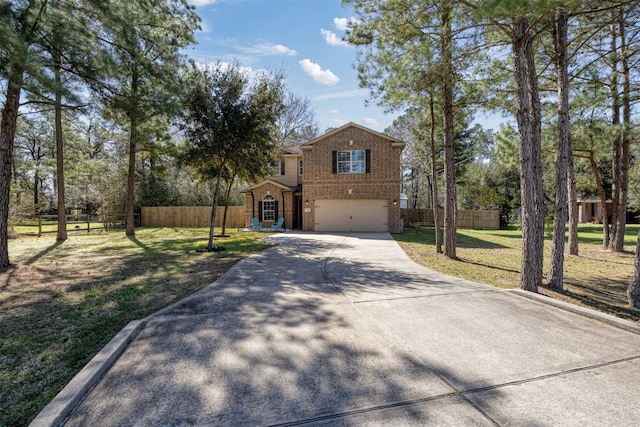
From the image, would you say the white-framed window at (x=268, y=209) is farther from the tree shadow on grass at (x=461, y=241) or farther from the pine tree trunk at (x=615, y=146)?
the pine tree trunk at (x=615, y=146)

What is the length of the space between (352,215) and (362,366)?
1480 centimetres

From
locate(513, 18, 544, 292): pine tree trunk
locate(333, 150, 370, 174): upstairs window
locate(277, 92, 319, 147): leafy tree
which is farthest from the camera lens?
locate(277, 92, 319, 147): leafy tree

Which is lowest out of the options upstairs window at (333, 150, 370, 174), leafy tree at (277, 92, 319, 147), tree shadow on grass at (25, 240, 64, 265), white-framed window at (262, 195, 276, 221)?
tree shadow on grass at (25, 240, 64, 265)

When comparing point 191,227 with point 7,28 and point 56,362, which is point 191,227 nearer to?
point 7,28

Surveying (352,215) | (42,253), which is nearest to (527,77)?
(352,215)

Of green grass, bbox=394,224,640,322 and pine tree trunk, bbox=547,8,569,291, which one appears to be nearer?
green grass, bbox=394,224,640,322

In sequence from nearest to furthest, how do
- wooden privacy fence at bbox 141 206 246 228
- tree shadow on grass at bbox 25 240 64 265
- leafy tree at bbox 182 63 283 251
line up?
tree shadow on grass at bbox 25 240 64 265 < leafy tree at bbox 182 63 283 251 < wooden privacy fence at bbox 141 206 246 228

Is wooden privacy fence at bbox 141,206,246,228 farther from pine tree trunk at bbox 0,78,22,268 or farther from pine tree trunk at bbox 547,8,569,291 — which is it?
pine tree trunk at bbox 547,8,569,291

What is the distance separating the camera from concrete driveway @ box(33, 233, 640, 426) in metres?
2.21

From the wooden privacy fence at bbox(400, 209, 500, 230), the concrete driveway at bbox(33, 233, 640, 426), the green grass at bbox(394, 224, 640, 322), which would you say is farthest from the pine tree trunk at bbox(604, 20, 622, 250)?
the wooden privacy fence at bbox(400, 209, 500, 230)

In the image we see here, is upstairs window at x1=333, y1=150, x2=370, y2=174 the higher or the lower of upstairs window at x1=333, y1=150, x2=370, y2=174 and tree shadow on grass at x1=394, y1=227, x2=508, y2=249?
the higher

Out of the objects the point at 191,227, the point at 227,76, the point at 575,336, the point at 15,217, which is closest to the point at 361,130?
the point at 227,76

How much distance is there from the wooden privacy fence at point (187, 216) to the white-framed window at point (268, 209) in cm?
322

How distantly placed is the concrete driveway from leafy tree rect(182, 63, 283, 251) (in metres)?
6.78
